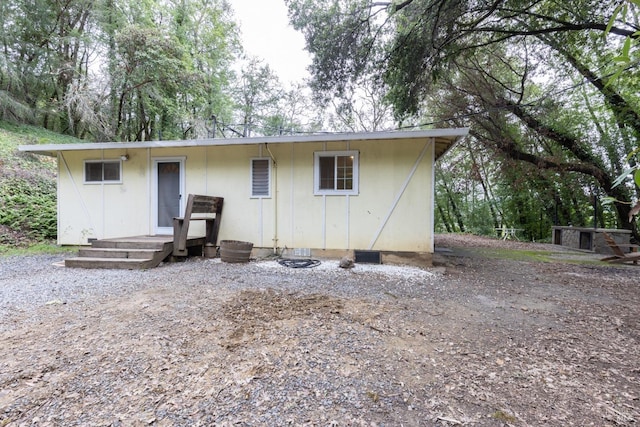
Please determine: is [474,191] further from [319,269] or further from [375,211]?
[319,269]

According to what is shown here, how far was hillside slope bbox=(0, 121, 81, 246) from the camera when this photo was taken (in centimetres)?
695

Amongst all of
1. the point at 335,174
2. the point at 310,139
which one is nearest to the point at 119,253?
the point at 310,139

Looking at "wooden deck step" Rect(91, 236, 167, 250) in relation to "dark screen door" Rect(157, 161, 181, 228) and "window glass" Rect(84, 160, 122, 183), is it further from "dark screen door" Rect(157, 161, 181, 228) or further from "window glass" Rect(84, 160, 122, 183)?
"window glass" Rect(84, 160, 122, 183)

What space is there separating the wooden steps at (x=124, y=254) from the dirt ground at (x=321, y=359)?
1490 mm

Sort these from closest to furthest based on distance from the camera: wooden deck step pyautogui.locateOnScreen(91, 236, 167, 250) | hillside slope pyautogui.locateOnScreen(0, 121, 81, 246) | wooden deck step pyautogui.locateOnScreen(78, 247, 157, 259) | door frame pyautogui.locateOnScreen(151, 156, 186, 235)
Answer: wooden deck step pyautogui.locateOnScreen(78, 247, 157, 259), wooden deck step pyautogui.locateOnScreen(91, 236, 167, 250), door frame pyautogui.locateOnScreen(151, 156, 186, 235), hillside slope pyautogui.locateOnScreen(0, 121, 81, 246)

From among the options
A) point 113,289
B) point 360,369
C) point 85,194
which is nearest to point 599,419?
point 360,369

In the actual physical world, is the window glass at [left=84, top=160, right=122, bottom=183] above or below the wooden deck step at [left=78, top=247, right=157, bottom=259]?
above

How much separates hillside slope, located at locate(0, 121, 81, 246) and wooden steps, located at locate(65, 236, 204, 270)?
9.73 ft

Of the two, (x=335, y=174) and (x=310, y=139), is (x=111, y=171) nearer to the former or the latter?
(x=310, y=139)

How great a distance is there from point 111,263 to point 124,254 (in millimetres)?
224

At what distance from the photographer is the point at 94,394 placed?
1.80 meters

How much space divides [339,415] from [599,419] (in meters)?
1.46

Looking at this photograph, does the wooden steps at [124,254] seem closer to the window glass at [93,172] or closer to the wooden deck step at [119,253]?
the wooden deck step at [119,253]

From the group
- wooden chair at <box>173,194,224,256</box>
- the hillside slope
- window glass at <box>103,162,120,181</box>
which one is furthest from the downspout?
the hillside slope
